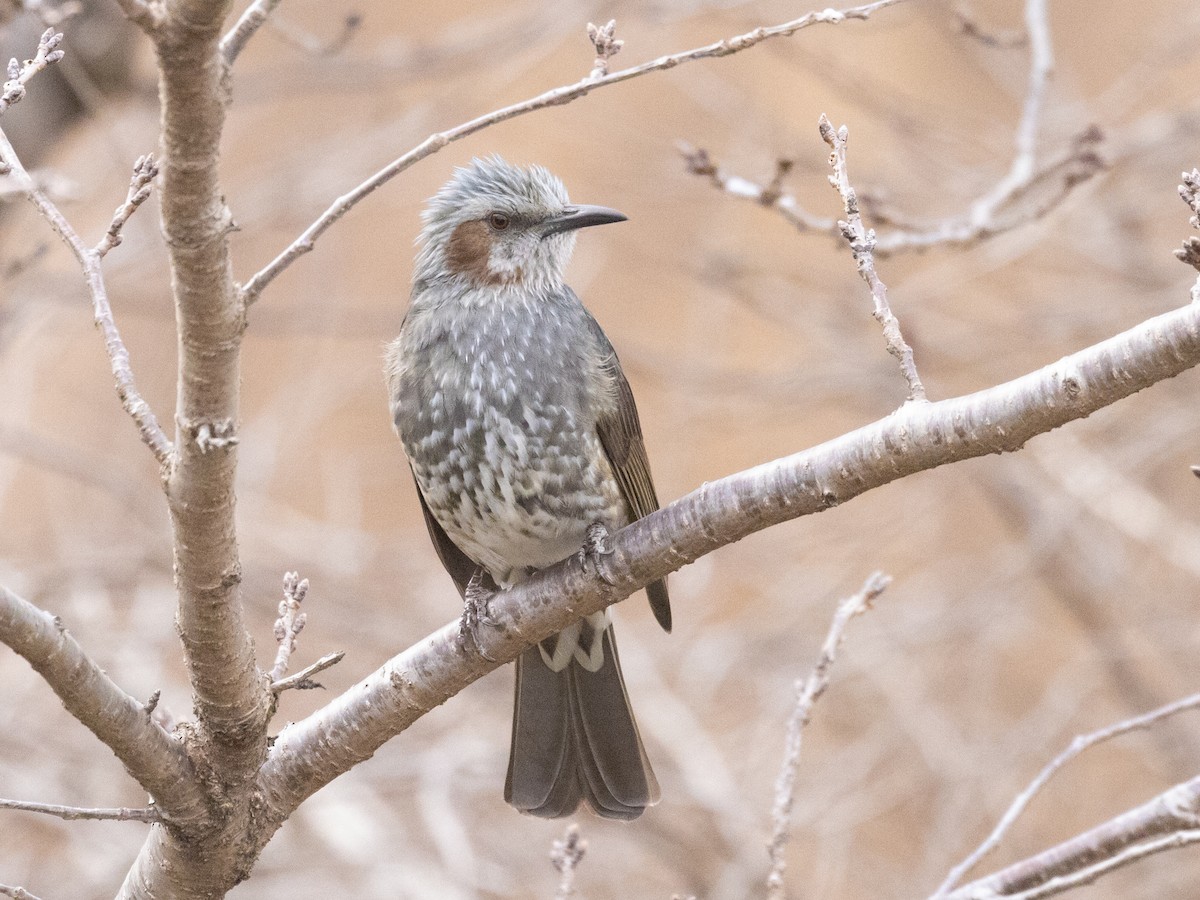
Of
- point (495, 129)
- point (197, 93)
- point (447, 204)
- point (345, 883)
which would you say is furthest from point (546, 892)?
point (495, 129)

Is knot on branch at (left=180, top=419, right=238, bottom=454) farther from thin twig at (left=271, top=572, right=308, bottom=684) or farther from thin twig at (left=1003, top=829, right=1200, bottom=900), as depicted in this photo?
thin twig at (left=1003, top=829, right=1200, bottom=900)

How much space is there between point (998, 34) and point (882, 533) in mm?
2757

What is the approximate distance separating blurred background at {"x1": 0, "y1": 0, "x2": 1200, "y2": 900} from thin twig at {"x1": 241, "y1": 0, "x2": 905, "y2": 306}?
6.52 ft

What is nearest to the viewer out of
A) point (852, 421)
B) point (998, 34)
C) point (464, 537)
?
point (464, 537)

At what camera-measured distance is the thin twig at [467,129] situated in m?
1.93

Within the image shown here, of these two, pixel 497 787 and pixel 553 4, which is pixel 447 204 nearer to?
pixel 553 4

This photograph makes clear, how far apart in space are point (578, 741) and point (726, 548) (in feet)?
11.0

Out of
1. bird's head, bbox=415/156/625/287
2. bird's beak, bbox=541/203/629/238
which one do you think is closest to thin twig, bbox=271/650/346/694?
bird's head, bbox=415/156/625/287

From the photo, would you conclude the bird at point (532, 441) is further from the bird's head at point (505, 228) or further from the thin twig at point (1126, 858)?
the thin twig at point (1126, 858)

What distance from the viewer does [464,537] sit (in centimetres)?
365

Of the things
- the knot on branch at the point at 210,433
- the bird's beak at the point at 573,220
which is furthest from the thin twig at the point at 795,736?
the bird's beak at the point at 573,220

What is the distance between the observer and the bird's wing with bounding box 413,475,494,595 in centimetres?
398

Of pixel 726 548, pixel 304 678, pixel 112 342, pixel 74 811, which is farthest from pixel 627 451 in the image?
pixel 726 548

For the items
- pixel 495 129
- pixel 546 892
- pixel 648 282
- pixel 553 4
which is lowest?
pixel 546 892
